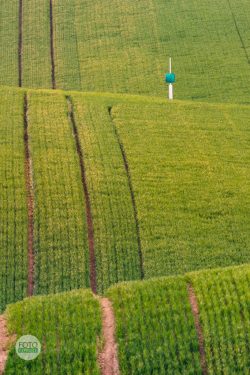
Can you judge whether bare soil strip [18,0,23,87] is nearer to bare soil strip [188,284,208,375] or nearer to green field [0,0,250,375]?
green field [0,0,250,375]

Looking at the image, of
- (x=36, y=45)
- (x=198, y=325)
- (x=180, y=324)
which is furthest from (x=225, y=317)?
(x=36, y=45)

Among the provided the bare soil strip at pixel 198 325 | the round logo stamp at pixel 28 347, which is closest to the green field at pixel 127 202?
the bare soil strip at pixel 198 325

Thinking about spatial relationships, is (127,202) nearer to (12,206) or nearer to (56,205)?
(56,205)

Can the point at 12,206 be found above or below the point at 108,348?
above

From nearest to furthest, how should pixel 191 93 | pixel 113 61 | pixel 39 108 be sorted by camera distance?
1. pixel 39 108
2. pixel 191 93
3. pixel 113 61

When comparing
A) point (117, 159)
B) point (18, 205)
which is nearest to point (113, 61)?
point (117, 159)

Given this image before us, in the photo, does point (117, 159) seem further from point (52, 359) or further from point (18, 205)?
point (52, 359)
